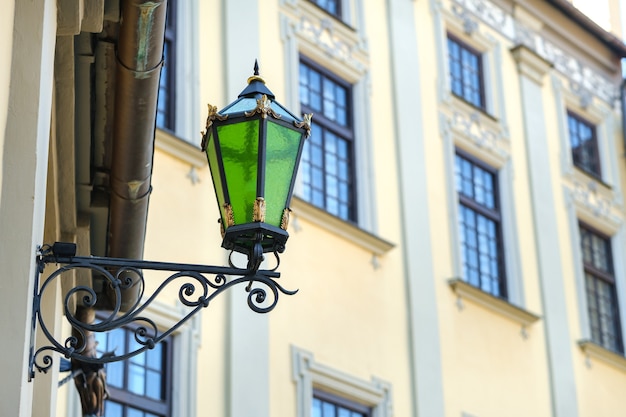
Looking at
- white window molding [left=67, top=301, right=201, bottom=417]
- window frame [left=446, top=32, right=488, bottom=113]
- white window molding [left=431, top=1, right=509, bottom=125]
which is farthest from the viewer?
window frame [left=446, top=32, right=488, bottom=113]

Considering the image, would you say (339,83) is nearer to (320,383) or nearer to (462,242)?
(462,242)

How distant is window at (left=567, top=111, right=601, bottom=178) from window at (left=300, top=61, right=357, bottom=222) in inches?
206

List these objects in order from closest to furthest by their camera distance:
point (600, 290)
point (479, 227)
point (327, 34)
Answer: point (327, 34), point (479, 227), point (600, 290)

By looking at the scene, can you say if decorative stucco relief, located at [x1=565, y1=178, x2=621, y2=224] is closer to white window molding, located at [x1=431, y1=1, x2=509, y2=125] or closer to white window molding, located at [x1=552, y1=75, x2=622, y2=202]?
white window molding, located at [x1=552, y1=75, x2=622, y2=202]

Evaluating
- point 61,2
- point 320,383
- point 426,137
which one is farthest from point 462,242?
point 61,2

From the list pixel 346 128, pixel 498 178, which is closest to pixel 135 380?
pixel 346 128

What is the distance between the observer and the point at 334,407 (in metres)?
14.1

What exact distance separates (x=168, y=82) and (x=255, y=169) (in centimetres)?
874

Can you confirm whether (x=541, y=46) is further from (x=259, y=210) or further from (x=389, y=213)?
(x=259, y=210)

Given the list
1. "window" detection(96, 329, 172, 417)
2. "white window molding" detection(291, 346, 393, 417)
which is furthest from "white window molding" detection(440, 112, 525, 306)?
"window" detection(96, 329, 172, 417)

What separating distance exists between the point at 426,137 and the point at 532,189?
7.33 ft

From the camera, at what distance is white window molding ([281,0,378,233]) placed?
15281mm

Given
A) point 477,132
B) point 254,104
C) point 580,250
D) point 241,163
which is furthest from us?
point 580,250

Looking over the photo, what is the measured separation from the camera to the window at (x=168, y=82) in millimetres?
13555
